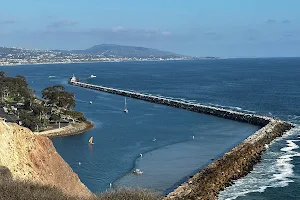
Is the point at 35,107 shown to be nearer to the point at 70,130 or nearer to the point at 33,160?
the point at 70,130

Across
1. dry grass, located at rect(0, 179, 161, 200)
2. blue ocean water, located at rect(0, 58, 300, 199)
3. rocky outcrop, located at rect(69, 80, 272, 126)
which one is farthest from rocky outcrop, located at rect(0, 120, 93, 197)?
rocky outcrop, located at rect(69, 80, 272, 126)

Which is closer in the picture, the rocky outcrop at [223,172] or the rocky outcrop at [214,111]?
the rocky outcrop at [223,172]

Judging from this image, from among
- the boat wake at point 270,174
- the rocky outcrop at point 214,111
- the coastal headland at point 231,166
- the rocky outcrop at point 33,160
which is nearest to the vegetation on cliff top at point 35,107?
the rocky outcrop at point 214,111

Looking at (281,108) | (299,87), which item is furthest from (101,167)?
(299,87)

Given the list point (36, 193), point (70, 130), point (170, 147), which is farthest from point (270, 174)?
point (70, 130)

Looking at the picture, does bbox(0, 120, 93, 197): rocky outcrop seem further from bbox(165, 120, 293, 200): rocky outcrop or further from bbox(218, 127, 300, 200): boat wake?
bbox(218, 127, 300, 200): boat wake

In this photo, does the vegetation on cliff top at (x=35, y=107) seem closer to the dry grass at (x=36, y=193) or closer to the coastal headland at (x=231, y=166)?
the coastal headland at (x=231, y=166)
